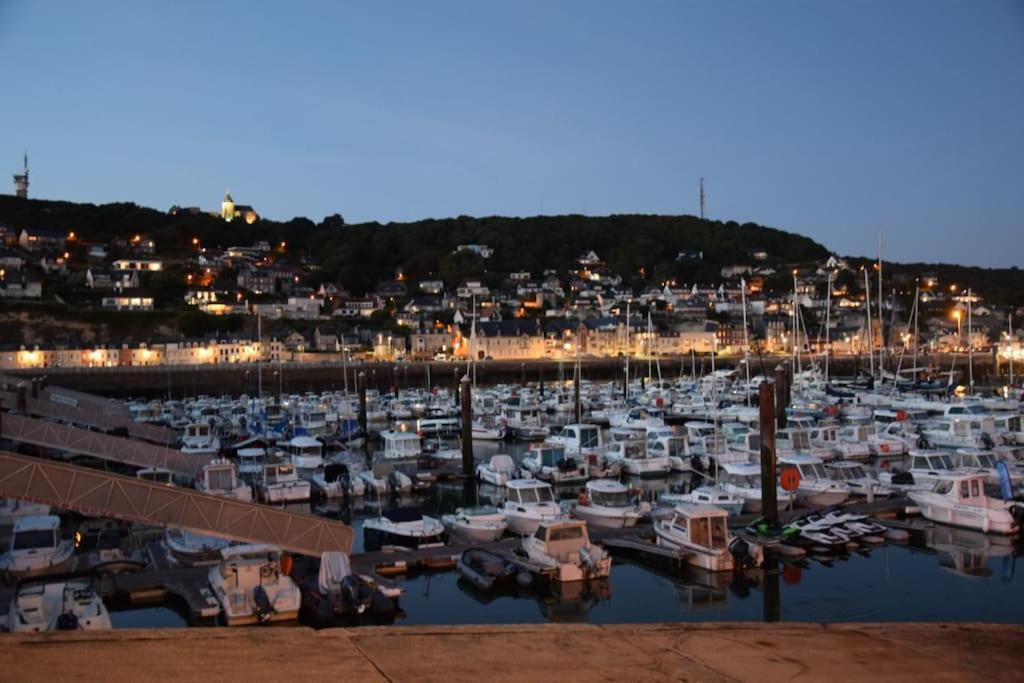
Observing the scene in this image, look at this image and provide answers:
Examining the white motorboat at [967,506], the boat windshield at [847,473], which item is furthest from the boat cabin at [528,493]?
the white motorboat at [967,506]

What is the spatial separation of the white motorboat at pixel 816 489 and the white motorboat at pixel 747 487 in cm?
70

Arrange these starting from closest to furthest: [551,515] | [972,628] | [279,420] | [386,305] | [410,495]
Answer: [972,628] < [551,515] < [410,495] < [279,420] < [386,305]

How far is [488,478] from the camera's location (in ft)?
100

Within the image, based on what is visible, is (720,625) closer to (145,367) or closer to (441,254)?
(145,367)

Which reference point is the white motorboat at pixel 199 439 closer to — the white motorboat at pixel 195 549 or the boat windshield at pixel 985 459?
the white motorboat at pixel 195 549

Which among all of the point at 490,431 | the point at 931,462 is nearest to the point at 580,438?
the point at 490,431

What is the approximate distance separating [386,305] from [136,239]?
64.1 m

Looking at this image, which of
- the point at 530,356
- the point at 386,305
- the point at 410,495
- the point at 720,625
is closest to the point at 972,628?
the point at 720,625

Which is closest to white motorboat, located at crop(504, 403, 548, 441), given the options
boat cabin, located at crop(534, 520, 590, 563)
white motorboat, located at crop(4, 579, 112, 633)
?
boat cabin, located at crop(534, 520, 590, 563)

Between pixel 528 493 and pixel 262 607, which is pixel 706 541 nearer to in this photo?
pixel 528 493

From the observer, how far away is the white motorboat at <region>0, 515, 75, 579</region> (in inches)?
723

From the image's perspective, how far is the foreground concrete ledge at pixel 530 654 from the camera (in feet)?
19.4

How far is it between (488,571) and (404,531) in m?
3.94

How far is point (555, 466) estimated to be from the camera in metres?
31.2
